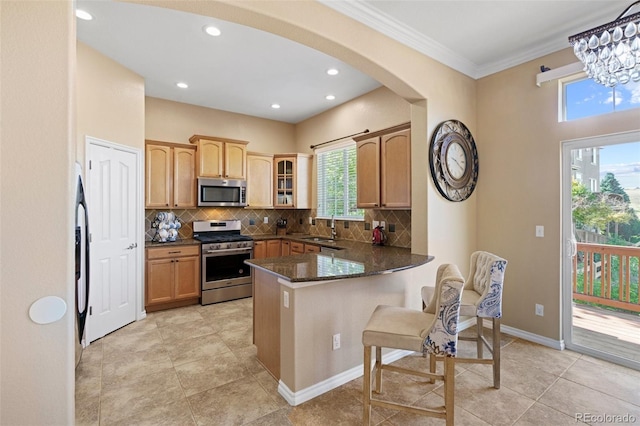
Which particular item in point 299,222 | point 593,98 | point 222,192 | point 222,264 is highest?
point 593,98

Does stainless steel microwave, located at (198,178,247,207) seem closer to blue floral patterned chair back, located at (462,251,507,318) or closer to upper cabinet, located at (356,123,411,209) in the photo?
upper cabinet, located at (356,123,411,209)

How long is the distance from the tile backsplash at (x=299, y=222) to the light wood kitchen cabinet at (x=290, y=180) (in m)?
0.37

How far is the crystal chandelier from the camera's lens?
1703mm

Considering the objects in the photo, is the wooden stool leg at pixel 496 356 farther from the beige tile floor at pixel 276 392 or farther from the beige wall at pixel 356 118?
the beige wall at pixel 356 118

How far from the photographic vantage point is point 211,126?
16.8ft

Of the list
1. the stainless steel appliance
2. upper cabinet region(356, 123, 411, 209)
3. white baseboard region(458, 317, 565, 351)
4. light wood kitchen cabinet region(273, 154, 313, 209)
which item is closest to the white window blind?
light wood kitchen cabinet region(273, 154, 313, 209)

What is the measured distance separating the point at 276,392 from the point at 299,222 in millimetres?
3836

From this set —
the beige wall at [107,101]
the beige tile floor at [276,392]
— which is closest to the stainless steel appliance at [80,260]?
the beige tile floor at [276,392]

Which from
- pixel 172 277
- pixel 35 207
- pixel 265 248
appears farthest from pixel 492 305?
pixel 172 277

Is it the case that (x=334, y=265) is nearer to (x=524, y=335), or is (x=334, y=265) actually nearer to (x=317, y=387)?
(x=317, y=387)

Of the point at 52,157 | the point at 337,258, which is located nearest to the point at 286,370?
the point at 337,258

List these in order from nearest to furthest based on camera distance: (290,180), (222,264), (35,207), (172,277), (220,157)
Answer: (35,207) < (172,277) < (222,264) < (220,157) < (290,180)

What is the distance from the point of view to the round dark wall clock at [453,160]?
3.11 metres

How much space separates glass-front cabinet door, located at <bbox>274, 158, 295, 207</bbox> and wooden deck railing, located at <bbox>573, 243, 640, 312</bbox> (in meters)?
4.08
